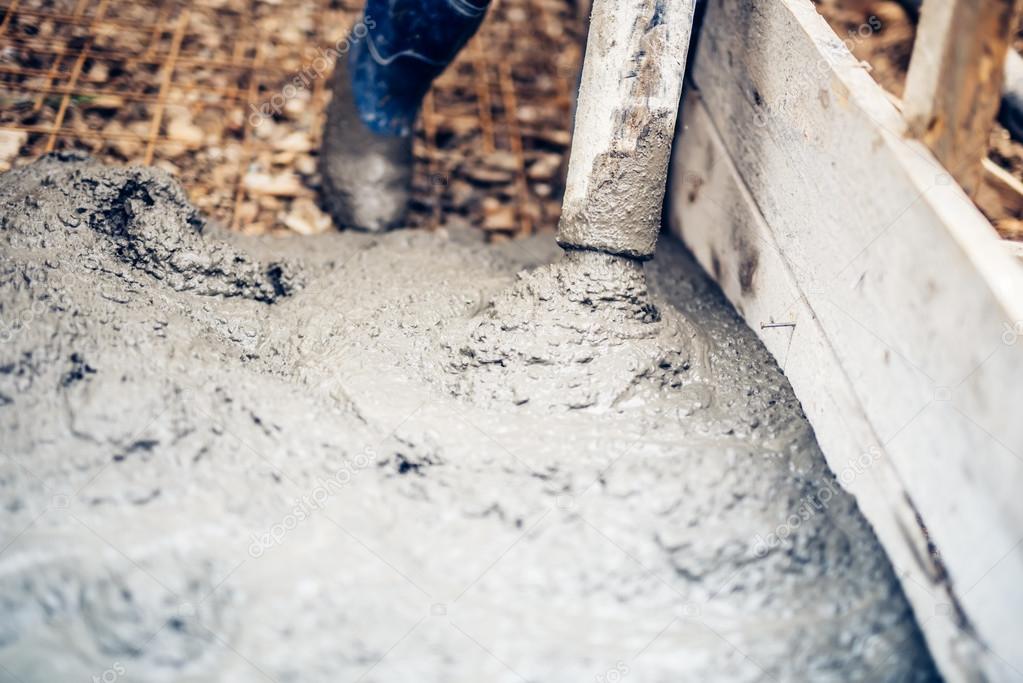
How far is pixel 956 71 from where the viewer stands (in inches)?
56.0

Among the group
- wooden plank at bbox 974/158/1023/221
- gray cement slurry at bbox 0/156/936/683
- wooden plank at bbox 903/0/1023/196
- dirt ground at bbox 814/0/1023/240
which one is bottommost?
gray cement slurry at bbox 0/156/936/683

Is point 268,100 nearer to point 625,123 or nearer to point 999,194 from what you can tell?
point 625,123

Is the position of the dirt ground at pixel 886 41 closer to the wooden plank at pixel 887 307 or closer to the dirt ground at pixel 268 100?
the dirt ground at pixel 268 100

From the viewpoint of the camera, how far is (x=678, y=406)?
66.7 inches

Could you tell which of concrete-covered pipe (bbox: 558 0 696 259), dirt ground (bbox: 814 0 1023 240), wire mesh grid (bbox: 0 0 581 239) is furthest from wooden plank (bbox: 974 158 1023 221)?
wire mesh grid (bbox: 0 0 581 239)

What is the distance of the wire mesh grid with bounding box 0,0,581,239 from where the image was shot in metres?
2.47

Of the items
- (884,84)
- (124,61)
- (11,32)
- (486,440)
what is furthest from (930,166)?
(11,32)

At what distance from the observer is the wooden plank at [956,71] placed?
1.40 m

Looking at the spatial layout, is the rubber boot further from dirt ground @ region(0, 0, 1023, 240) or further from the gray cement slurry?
the gray cement slurry

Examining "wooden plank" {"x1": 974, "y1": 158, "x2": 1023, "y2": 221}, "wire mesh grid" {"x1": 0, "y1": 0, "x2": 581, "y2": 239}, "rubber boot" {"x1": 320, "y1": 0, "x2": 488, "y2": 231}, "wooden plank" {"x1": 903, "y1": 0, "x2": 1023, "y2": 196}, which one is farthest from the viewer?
"wire mesh grid" {"x1": 0, "y1": 0, "x2": 581, "y2": 239}

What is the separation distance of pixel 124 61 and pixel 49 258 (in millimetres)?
1242

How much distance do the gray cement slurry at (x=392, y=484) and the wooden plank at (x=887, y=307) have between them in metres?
0.11

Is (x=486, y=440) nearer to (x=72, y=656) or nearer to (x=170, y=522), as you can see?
(x=170, y=522)

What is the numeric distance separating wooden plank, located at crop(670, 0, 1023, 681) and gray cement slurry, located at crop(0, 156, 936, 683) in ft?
0.36
